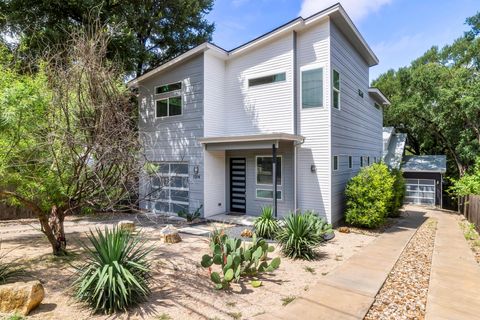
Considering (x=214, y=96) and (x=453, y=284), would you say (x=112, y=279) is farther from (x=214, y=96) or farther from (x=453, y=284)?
(x=214, y=96)

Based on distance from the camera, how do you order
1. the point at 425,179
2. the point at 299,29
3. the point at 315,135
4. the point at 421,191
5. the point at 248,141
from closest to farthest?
1. the point at 248,141
2. the point at 315,135
3. the point at 299,29
4. the point at 425,179
5. the point at 421,191

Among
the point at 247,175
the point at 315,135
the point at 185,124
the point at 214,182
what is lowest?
the point at 214,182

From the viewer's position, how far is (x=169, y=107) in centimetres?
1330

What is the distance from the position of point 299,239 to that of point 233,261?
2282mm

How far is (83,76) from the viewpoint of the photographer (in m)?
5.83

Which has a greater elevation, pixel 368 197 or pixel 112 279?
pixel 368 197

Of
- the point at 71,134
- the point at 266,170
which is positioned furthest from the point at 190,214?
the point at 71,134

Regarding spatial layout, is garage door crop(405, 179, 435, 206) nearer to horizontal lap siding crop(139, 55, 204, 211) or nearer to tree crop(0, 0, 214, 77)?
horizontal lap siding crop(139, 55, 204, 211)

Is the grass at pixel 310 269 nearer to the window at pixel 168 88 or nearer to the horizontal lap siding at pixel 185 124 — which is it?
the horizontal lap siding at pixel 185 124

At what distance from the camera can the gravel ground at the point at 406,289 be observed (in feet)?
14.7

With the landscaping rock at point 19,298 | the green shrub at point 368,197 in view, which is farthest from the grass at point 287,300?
the green shrub at point 368,197

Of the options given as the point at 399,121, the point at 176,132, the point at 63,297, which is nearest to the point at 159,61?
the point at 176,132

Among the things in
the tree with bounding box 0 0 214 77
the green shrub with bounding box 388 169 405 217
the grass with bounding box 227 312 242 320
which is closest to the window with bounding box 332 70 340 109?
the green shrub with bounding box 388 169 405 217

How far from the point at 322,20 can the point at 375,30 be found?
617 cm
